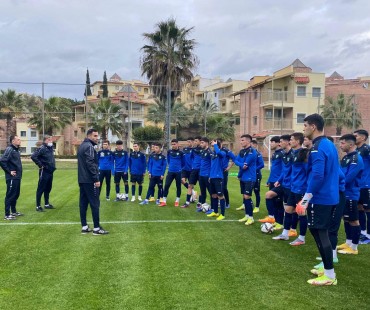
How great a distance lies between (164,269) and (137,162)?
296 inches

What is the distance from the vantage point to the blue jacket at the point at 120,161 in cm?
1306

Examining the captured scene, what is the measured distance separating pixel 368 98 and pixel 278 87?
956cm

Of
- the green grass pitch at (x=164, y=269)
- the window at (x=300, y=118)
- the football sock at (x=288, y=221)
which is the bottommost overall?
the green grass pitch at (x=164, y=269)

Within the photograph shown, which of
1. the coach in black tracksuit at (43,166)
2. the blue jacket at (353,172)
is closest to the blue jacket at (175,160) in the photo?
the coach in black tracksuit at (43,166)

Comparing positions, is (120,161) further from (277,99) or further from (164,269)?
(277,99)

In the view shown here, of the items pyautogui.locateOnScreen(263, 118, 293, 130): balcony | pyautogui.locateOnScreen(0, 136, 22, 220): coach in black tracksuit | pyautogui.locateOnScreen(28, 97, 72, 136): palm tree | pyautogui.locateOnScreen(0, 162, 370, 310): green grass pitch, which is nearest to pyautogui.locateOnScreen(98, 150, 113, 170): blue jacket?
pyautogui.locateOnScreen(0, 136, 22, 220): coach in black tracksuit

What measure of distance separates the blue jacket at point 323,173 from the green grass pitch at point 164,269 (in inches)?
46.2

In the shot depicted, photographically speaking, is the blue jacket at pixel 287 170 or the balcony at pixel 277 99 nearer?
the blue jacket at pixel 287 170

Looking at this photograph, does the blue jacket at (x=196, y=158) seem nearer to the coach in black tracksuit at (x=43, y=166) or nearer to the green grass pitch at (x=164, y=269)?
the green grass pitch at (x=164, y=269)

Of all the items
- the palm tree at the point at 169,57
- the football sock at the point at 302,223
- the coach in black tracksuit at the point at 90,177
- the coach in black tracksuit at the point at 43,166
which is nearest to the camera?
the football sock at the point at 302,223

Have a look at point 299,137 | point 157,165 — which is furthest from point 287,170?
point 157,165

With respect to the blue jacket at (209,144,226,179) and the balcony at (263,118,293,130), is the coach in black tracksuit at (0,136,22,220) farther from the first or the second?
the balcony at (263,118,293,130)

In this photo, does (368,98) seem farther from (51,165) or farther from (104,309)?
(104,309)

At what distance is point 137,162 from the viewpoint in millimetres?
12930
